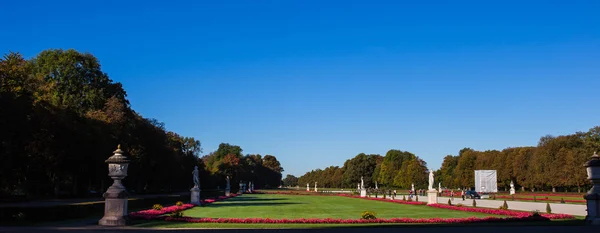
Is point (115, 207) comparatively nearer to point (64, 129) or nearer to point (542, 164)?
point (64, 129)

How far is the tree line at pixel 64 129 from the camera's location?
34.4 metres

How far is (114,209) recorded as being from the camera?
67.7 ft

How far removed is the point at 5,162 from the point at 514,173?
90.9 meters

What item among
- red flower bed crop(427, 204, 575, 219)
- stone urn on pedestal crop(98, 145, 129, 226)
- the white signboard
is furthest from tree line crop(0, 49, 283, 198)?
the white signboard

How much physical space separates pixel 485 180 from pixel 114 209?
63025mm

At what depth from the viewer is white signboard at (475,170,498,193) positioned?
7225 cm

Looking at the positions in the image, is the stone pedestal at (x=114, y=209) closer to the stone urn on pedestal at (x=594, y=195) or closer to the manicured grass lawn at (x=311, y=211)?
the manicured grass lawn at (x=311, y=211)

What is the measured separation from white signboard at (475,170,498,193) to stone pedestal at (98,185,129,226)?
61.5 metres

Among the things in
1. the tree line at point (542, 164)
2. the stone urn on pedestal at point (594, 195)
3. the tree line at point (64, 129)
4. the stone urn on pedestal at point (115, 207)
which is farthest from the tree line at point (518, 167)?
the stone urn on pedestal at point (115, 207)

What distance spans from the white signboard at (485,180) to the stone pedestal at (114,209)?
202 ft

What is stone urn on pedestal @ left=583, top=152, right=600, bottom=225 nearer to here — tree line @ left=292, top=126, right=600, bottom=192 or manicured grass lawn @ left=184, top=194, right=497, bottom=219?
manicured grass lawn @ left=184, top=194, right=497, bottom=219

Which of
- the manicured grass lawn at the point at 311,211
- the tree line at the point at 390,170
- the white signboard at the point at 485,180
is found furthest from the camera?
the tree line at the point at 390,170

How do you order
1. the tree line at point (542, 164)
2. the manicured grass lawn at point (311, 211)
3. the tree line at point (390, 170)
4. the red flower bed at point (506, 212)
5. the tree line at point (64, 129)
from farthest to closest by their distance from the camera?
the tree line at point (390, 170)
the tree line at point (542, 164)
the tree line at point (64, 129)
the manicured grass lawn at point (311, 211)
the red flower bed at point (506, 212)

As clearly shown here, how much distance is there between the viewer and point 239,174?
129750mm
